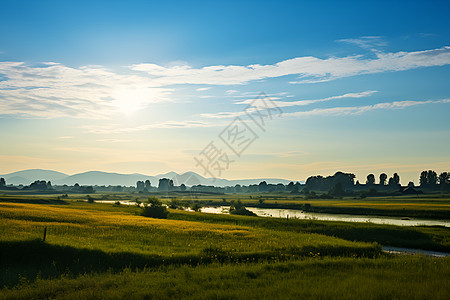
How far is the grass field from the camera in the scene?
15.1 meters

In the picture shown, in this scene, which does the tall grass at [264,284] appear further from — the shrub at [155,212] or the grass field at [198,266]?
the shrub at [155,212]

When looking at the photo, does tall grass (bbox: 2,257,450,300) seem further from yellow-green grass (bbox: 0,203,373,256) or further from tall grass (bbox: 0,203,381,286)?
yellow-green grass (bbox: 0,203,373,256)

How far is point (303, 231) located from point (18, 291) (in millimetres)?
34604

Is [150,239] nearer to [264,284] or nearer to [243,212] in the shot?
[264,284]

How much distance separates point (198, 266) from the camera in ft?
69.2

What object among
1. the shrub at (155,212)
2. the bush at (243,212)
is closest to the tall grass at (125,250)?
the shrub at (155,212)

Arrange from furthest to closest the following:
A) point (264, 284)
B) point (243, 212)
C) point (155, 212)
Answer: point (243, 212) → point (155, 212) → point (264, 284)

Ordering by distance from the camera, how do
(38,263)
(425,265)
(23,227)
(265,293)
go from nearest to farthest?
1. (265,293)
2. (425,265)
3. (38,263)
4. (23,227)

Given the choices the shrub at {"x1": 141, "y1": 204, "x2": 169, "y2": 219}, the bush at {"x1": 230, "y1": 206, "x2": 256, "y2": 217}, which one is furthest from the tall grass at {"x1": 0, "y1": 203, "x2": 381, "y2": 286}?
the bush at {"x1": 230, "y1": 206, "x2": 256, "y2": 217}

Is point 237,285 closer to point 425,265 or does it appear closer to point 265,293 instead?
point 265,293

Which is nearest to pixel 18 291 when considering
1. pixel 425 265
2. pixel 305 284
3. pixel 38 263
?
pixel 38 263

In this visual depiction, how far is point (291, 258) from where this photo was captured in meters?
24.3

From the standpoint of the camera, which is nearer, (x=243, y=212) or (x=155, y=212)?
(x=155, y=212)

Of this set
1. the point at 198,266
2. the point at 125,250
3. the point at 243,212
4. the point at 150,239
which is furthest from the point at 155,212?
the point at 198,266
